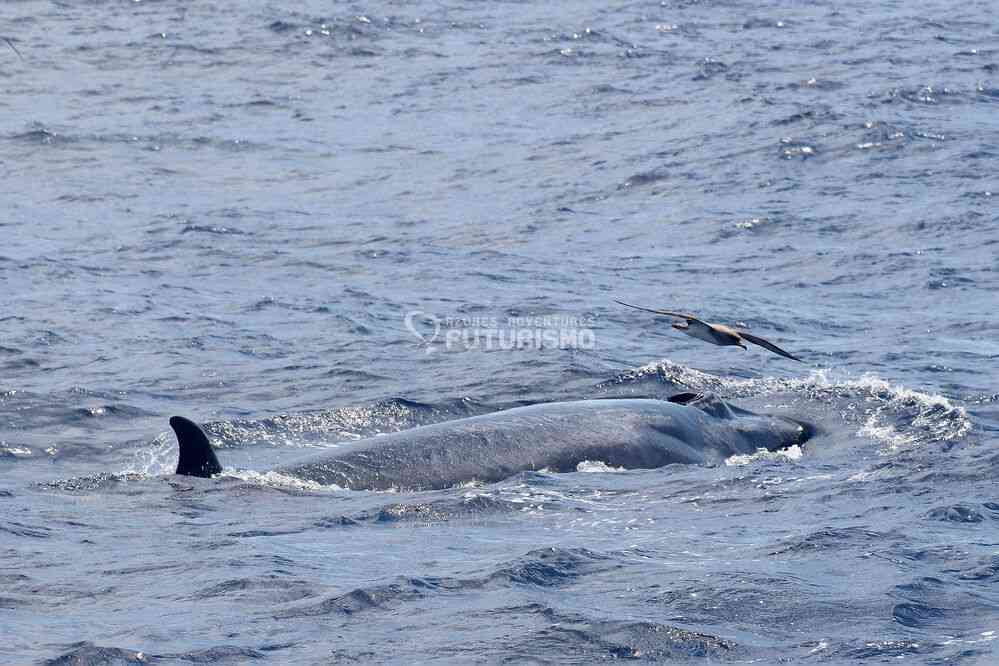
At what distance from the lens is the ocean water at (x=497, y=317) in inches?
374

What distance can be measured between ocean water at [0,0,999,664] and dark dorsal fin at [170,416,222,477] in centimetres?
18

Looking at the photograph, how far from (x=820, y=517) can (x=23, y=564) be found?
17.1 ft

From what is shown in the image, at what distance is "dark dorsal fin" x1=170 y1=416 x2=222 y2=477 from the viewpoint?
39.3ft

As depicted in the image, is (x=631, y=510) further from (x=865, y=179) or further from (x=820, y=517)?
(x=865, y=179)

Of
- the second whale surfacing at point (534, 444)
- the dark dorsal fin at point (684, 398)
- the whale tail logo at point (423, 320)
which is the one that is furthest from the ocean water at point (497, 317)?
the dark dorsal fin at point (684, 398)

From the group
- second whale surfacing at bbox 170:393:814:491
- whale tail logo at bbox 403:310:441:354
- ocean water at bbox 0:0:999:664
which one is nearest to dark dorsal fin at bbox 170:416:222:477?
second whale surfacing at bbox 170:393:814:491

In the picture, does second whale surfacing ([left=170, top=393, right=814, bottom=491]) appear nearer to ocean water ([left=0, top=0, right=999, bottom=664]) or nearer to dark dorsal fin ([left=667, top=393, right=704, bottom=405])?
dark dorsal fin ([left=667, top=393, right=704, bottom=405])

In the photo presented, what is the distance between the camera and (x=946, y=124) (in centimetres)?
2975

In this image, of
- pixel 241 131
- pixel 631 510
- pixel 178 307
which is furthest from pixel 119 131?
pixel 631 510

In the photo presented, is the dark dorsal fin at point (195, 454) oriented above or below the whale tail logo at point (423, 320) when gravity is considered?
above

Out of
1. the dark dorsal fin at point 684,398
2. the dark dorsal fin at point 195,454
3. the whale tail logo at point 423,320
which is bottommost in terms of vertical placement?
the whale tail logo at point 423,320

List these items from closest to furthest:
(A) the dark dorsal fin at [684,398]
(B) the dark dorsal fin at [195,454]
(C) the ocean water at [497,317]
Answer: (C) the ocean water at [497,317], (B) the dark dorsal fin at [195,454], (A) the dark dorsal fin at [684,398]

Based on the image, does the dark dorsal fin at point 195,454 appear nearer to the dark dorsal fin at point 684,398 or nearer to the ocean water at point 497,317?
the ocean water at point 497,317

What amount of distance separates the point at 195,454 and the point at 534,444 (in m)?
2.56
